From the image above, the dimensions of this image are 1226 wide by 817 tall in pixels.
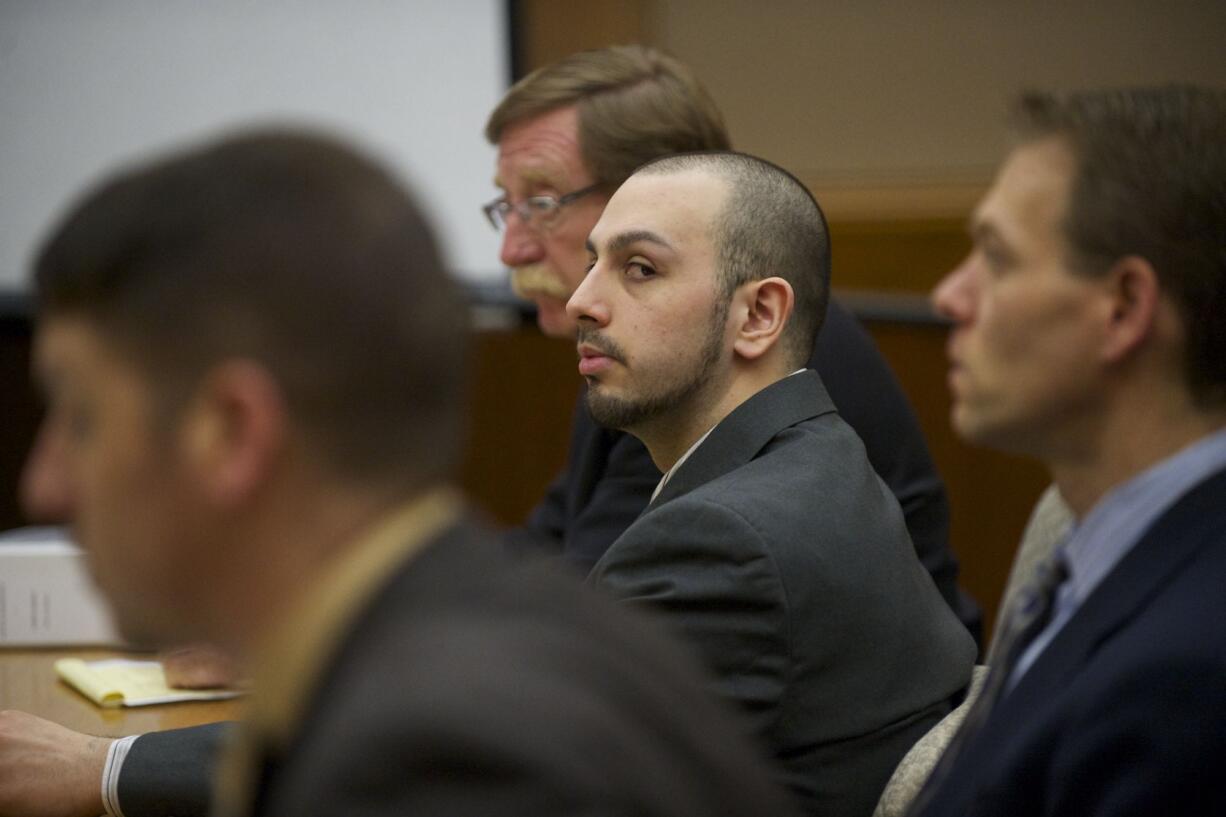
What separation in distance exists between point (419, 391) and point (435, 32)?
3.40m

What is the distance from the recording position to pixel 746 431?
1589 mm

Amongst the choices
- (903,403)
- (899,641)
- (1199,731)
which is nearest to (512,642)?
(1199,731)

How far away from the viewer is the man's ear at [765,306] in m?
1.71

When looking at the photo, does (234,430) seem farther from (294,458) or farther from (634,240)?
(634,240)

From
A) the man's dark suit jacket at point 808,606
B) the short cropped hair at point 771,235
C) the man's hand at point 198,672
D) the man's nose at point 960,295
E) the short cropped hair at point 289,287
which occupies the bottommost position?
the man's hand at point 198,672

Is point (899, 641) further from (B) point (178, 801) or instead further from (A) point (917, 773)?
(B) point (178, 801)

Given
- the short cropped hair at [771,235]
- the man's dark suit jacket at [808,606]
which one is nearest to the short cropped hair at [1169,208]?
the man's dark suit jacket at [808,606]

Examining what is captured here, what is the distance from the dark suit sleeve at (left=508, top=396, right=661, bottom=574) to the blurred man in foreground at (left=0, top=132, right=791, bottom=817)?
122cm

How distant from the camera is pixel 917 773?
4.37ft

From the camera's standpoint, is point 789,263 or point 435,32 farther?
point 435,32

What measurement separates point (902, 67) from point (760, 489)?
10.7ft

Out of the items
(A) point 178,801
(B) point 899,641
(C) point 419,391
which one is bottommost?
(A) point 178,801

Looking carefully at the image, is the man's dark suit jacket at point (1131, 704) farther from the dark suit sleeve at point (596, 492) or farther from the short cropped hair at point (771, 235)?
the dark suit sleeve at point (596, 492)

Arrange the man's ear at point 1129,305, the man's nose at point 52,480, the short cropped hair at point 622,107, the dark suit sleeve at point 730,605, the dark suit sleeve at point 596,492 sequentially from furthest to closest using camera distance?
the short cropped hair at point 622,107, the dark suit sleeve at point 596,492, the dark suit sleeve at point 730,605, the man's ear at point 1129,305, the man's nose at point 52,480
